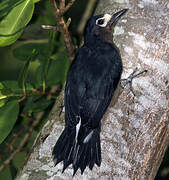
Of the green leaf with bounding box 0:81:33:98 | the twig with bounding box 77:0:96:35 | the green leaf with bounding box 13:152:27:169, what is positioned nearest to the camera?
the green leaf with bounding box 0:81:33:98

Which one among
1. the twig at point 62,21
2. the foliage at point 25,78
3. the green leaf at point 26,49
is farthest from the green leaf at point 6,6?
the green leaf at point 26,49

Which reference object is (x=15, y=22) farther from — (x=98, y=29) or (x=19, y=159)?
(x=19, y=159)

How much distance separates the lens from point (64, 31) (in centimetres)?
306

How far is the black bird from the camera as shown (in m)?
3.03

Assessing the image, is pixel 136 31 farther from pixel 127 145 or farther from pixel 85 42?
pixel 127 145

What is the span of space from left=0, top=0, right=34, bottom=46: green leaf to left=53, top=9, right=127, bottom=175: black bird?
667 mm

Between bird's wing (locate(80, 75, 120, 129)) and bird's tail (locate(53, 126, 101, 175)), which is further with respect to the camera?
bird's wing (locate(80, 75, 120, 129))

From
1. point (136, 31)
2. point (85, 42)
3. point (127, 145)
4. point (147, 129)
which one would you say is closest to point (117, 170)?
point (127, 145)

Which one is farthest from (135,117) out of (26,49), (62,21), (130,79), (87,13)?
(87,13)

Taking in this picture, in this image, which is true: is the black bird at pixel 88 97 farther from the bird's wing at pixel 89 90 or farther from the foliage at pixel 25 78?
the foliage at pixel 25 78

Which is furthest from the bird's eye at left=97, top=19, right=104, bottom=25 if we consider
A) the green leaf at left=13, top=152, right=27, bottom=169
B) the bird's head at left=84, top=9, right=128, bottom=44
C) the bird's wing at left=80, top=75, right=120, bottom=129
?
the green leaf at left=13, top=152, right=27, bottom=169

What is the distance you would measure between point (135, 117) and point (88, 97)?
48 cm

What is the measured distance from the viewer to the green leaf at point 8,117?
3148 millimetres

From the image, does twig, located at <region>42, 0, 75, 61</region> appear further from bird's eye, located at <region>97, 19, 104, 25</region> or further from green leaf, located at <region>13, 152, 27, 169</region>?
green leaf, located at <region>13, 152, 27, 169</region>
